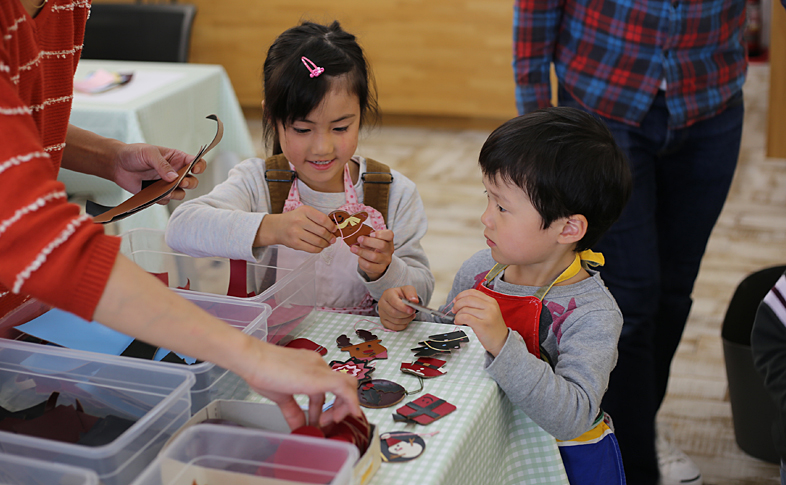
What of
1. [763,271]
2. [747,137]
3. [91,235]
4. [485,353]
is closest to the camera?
[91,235]

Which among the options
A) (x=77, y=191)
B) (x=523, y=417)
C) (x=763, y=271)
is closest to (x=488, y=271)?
(x=523, y=417)

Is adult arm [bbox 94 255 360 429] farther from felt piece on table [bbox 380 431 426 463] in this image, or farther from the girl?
the girl

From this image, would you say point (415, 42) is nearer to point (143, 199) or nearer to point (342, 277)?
point (342, 277)

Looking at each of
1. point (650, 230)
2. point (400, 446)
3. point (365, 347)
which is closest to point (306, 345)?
point (365, 347)

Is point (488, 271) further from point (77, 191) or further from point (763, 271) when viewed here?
point (77, 191)

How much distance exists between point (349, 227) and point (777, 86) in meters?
2.20

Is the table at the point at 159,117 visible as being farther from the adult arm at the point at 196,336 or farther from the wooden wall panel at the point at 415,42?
the wooden wall panel at the point at 415,42

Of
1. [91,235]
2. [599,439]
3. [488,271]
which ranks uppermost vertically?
[91,235]

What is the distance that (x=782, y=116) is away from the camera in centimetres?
274

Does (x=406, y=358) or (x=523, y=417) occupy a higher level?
(x=406, y=358)

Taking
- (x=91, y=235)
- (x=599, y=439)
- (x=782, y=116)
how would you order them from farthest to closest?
(x=782, y=116) → (x=599, y=439) → (x=91, y=235)

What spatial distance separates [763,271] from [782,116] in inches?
46.5

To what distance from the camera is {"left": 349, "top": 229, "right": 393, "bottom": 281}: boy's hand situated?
1236 mm

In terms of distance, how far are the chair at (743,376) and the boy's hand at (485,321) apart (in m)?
1.05
